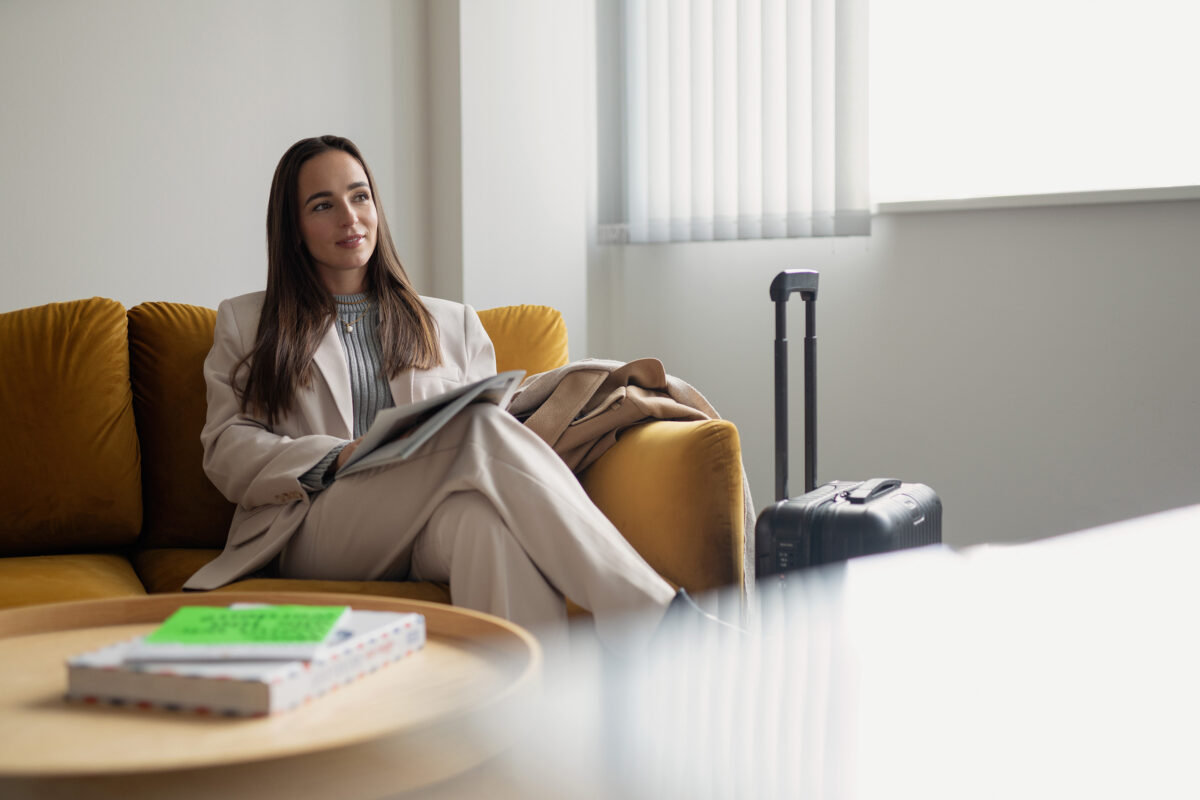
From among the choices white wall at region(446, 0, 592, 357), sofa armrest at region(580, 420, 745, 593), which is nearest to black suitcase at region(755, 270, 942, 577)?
sofa armrest at region(580, 420, 745, 593)

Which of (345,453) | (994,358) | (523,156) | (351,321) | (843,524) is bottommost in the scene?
(843,524)

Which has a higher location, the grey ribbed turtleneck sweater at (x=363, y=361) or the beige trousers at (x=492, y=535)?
the grey ribbed turtleneck sweater at (x=363, y=361)

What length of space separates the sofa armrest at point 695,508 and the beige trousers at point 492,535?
14 cm

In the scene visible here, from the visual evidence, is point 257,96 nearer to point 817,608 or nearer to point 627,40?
point 627,40

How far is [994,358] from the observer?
109 inches

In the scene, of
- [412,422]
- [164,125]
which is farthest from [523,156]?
[412,422]

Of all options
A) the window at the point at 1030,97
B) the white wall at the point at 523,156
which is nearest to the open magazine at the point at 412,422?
the white wall at the point at 523,156

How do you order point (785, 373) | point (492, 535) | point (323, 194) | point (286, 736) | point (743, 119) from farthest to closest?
point (743, 119) < point (785, 373) < point (323, 194) < point (492, 535) < point (286, 736)

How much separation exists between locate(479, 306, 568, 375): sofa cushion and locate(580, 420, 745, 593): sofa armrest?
610 mm

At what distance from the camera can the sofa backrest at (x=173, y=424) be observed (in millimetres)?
2012

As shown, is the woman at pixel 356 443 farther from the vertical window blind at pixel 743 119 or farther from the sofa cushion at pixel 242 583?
the vertical window blind at pixel 743 119

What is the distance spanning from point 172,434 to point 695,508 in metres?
0.99

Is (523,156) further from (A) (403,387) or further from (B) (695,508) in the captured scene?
(B) (695,508)

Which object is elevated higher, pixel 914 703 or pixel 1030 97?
pixel 1030 97
